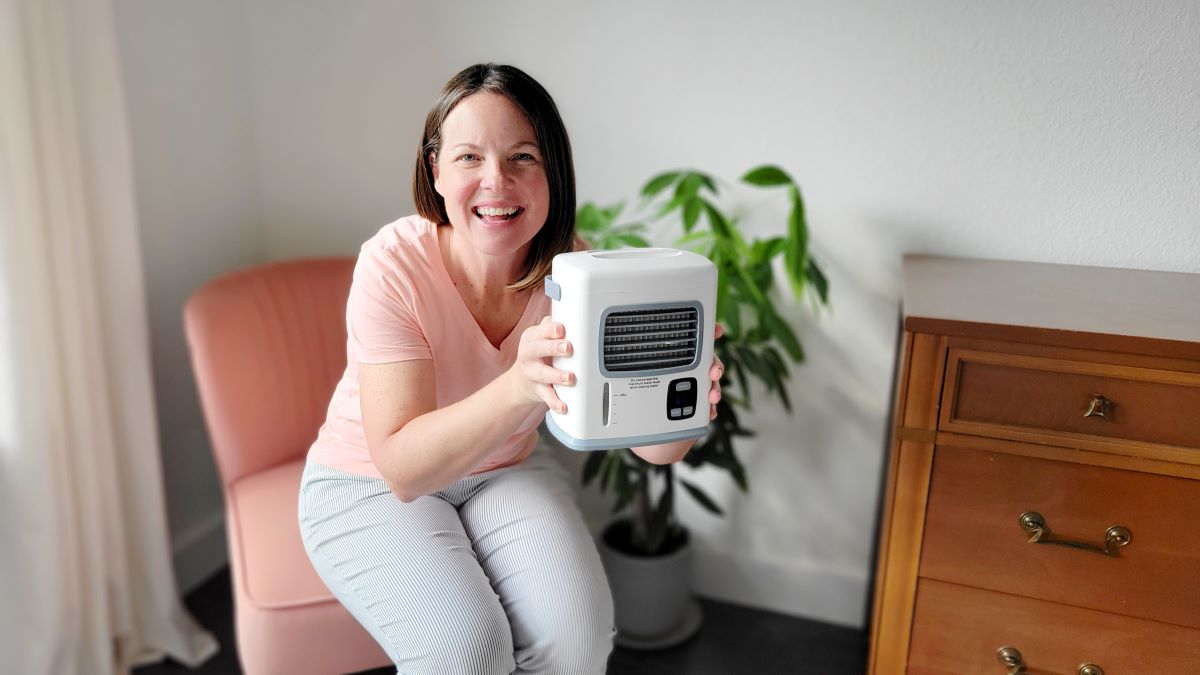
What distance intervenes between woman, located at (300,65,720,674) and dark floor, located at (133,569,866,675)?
2.06 ft

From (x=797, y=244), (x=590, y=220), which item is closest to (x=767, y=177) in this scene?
(x=797, y=244)

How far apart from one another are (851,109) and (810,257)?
26 cm

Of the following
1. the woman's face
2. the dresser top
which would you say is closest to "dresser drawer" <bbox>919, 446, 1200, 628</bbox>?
the dresser top

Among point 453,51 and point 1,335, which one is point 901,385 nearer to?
point 453,51

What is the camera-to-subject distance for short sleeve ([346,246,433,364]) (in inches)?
37.5

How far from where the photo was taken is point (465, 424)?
90 centimetres

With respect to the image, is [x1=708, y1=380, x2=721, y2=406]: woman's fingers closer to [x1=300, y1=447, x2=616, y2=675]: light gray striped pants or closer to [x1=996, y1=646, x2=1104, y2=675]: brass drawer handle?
[x1=300, y1=447, x2=616, y2=675]: light gray striped pants

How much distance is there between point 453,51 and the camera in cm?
165

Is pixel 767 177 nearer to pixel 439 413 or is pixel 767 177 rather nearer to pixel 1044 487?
pixel 1044 487

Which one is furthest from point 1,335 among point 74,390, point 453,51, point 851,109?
point 851,109

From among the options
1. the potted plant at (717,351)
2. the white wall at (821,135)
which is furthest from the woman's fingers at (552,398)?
the white wall at (821,135)

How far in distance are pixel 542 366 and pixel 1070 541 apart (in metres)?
0.81

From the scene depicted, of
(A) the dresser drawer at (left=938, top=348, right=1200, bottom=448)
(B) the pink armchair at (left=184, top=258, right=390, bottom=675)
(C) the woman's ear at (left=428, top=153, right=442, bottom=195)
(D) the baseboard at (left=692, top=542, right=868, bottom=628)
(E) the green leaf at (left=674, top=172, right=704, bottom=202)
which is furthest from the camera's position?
(D) the baseboard at (left=692, top=542, right=868, bottom=628)

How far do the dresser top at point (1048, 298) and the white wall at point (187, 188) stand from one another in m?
1.32
